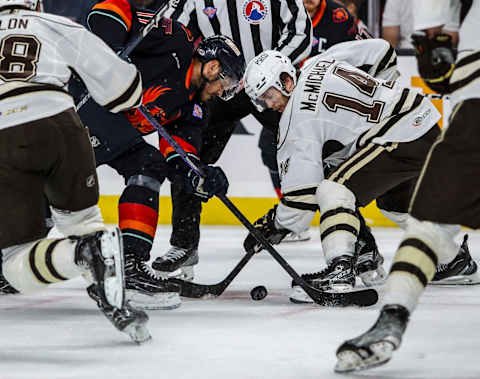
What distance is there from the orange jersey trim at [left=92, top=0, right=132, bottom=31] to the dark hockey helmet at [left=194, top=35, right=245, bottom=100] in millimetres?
259

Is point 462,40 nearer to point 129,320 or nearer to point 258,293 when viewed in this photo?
point 129,320

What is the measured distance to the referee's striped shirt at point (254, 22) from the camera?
3746 millimetres

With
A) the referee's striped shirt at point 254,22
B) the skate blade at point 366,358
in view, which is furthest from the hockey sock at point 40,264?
the referee's striped shirt at point 254,22

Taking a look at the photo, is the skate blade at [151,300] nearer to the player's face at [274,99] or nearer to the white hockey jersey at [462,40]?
the player's face at [274,99]

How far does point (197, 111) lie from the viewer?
10.5ft

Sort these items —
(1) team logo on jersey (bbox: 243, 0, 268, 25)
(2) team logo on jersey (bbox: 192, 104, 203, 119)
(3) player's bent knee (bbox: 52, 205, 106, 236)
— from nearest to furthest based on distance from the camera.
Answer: (3) player's bent knee (bbox: 52, 205, 106, 236), (2) team logo on jersey (bbox: 192, 104, 203, 119), (1) team logo on jersey (bbox: 243, 0, 268, 25)

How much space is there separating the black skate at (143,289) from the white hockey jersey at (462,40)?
1.17 m

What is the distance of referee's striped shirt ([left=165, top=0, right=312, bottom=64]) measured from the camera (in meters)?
3.75

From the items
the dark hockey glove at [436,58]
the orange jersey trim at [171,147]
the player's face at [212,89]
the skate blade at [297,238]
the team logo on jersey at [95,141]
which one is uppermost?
the dark hockey glove at [436,58]

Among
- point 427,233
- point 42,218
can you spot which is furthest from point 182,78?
point 427,233

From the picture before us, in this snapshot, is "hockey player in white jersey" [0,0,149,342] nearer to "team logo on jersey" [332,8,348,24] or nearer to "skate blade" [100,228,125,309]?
"skate blade" [100,228,125,309]

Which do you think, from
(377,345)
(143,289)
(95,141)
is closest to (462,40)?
(377,345)

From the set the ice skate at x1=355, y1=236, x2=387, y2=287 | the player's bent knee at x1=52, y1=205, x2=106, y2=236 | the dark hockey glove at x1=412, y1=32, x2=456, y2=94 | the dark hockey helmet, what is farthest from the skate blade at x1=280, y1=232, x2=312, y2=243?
the dark hockey glove at x1=412, y1=32, x2=456, y2=94

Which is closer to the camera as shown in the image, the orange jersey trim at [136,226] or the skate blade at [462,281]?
the orange jersey trim at [136,226]
